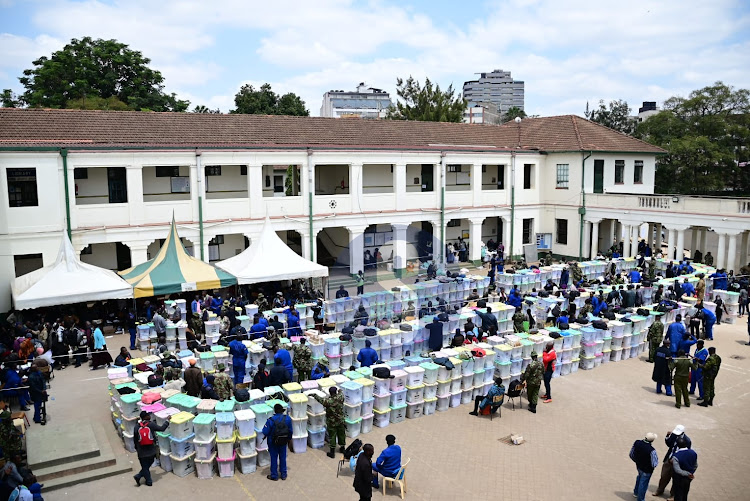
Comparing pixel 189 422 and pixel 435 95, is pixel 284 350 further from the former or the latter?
pixel 435 95

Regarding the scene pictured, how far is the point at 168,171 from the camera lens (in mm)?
26016

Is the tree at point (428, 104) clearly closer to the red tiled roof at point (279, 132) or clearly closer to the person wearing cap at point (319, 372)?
the red tiled roof at point (279, 132)

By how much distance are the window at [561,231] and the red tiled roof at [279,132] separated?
4.21 meters

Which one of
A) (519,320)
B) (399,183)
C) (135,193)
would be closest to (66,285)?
(135,193)

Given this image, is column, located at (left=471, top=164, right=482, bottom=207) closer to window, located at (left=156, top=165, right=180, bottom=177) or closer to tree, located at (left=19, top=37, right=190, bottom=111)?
window, located at (left=156, top=165, right=180, bottom=177)

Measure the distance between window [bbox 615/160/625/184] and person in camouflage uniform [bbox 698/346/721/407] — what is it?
21.7 metres

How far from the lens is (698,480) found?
435 inches

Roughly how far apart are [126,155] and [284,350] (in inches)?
500

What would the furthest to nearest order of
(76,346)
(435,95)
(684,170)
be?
(435,95) → (684,170) → (76,346)

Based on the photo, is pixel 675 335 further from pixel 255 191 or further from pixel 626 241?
pixel 255 191

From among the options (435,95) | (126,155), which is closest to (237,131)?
(126,155)

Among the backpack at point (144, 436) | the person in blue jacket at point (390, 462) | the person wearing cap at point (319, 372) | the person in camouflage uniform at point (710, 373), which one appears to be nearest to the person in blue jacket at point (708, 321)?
the person in camouflage uniform at point (710, 373)

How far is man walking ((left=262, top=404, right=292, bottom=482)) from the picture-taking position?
10711 millimetres

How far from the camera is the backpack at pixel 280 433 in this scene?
35.0 feet
